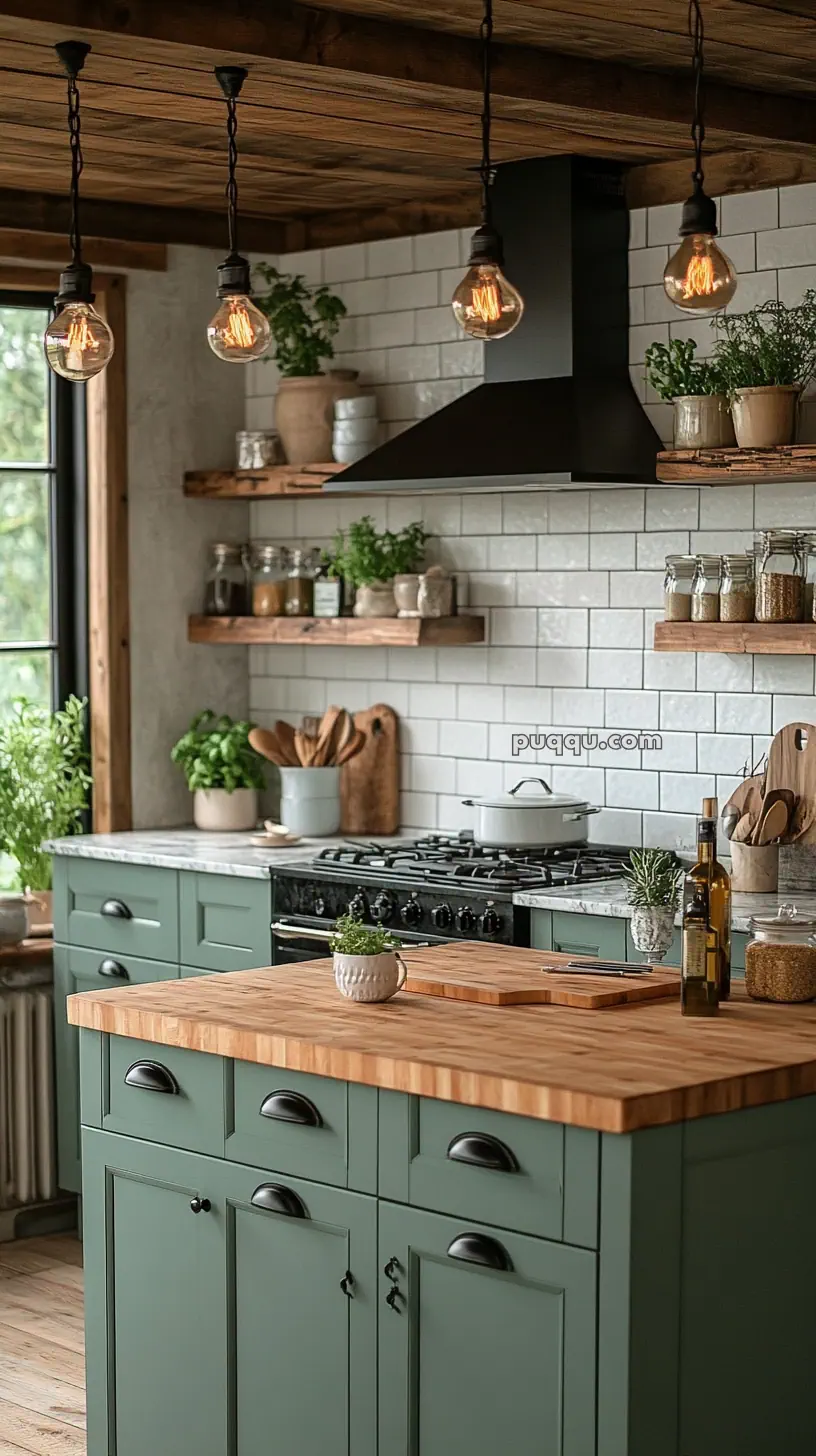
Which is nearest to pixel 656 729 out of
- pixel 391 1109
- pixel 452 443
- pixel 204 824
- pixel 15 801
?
pixel 452 443

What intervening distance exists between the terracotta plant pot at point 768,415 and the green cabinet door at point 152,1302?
2422mm

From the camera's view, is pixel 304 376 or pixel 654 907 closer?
pixel 654 907

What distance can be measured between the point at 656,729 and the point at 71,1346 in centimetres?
231

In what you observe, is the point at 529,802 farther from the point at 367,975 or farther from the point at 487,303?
the point at 487,303

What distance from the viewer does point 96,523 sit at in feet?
21.2

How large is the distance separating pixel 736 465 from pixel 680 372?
38 cm

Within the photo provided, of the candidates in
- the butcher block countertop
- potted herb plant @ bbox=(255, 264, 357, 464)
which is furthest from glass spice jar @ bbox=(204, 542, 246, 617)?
the butcher block countertop

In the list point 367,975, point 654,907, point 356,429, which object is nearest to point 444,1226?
point 367,975

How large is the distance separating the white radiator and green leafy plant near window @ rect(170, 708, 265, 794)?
2.83 feet

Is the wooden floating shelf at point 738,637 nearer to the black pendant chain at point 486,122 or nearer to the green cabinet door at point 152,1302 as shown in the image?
the black pendant chain at point 486,122

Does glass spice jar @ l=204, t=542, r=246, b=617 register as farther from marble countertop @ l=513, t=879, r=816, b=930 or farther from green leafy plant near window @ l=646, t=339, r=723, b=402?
marble countertop @ l=513, t=879, r=816, b=930

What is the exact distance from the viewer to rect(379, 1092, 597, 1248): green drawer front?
3020 mm

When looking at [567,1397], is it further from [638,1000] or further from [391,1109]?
[638,1000]

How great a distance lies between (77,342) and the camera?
3799 mm
